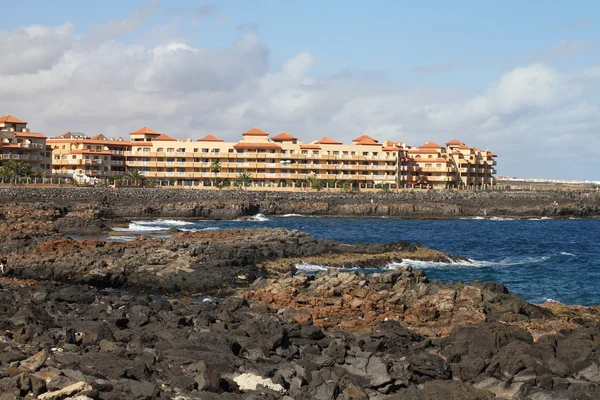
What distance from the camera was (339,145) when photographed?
130 m

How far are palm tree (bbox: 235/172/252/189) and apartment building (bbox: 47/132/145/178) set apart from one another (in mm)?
18665

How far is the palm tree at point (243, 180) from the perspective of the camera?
123m

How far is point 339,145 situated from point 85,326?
111m

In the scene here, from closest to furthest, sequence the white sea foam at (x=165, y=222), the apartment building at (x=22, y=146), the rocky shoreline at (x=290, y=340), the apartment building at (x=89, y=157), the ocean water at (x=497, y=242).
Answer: the rocky shoreline at (x=290, y=340)
the ocean water at (x=497, y=242)
the white sea foam at (x=165, y=222)
the apartment building at (x=22, y=146)
the apartment building at (x=89, y=157)

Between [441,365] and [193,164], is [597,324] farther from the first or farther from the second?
[193,164]

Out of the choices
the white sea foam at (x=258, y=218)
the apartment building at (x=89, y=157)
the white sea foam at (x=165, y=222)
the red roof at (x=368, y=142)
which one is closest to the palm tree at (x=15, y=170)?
the apartment building at (x=89, y=157)

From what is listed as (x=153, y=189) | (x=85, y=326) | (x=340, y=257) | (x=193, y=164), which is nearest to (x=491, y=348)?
(x=85, y=326)

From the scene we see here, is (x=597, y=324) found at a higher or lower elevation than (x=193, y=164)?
lower

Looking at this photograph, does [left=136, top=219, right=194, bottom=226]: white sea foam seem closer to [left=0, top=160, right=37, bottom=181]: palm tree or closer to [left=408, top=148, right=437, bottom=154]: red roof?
[left=0, top=160, right=37, bottom=181]: palm tree

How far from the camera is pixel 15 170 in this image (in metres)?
105

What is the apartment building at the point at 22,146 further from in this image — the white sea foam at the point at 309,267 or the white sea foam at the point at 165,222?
the white sea foam at the point at 309,267

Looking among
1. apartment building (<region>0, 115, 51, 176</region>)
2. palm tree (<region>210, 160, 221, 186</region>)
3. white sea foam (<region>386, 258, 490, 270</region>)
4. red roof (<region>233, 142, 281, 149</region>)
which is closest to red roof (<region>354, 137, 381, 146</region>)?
red roof (<region>233, 142, 281, 149</region>)

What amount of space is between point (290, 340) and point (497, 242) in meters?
45.3

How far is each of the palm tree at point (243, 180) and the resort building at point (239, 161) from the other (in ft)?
0.69
